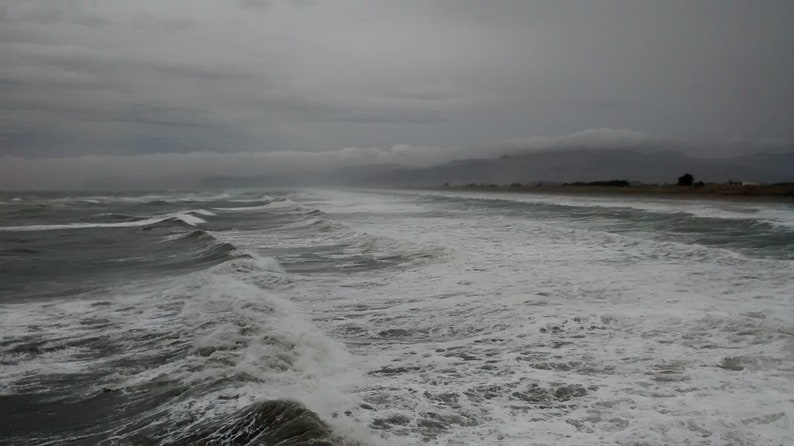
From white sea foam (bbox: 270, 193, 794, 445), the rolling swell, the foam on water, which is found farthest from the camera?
the foam on water

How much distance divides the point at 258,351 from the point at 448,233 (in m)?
17.7

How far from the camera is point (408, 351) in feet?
25.9

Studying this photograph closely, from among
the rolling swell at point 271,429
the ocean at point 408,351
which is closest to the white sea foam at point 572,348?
the ocean at point 408,351

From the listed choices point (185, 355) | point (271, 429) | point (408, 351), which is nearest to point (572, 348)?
point (408, 351)

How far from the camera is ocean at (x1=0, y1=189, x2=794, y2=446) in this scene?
5.39 m

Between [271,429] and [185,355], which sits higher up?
[271,429]

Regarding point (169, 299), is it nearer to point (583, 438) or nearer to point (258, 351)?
point (258, 351)

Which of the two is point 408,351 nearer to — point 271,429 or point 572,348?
point 572,348

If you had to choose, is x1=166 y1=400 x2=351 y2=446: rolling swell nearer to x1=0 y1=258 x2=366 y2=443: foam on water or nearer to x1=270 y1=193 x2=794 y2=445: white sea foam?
x1=0 y1=258 x2=366 y2=443: foam on water

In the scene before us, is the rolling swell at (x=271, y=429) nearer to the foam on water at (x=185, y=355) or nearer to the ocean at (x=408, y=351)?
the ocean at (x=408, y=351)

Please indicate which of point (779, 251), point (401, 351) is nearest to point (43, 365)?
point (401, 351)

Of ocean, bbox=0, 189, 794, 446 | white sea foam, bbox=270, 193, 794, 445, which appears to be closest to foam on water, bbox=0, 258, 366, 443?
ocean, bbox=0, 189, 794, 446

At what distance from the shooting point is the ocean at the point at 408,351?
5.39 meters

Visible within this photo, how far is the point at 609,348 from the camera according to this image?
7668mm
